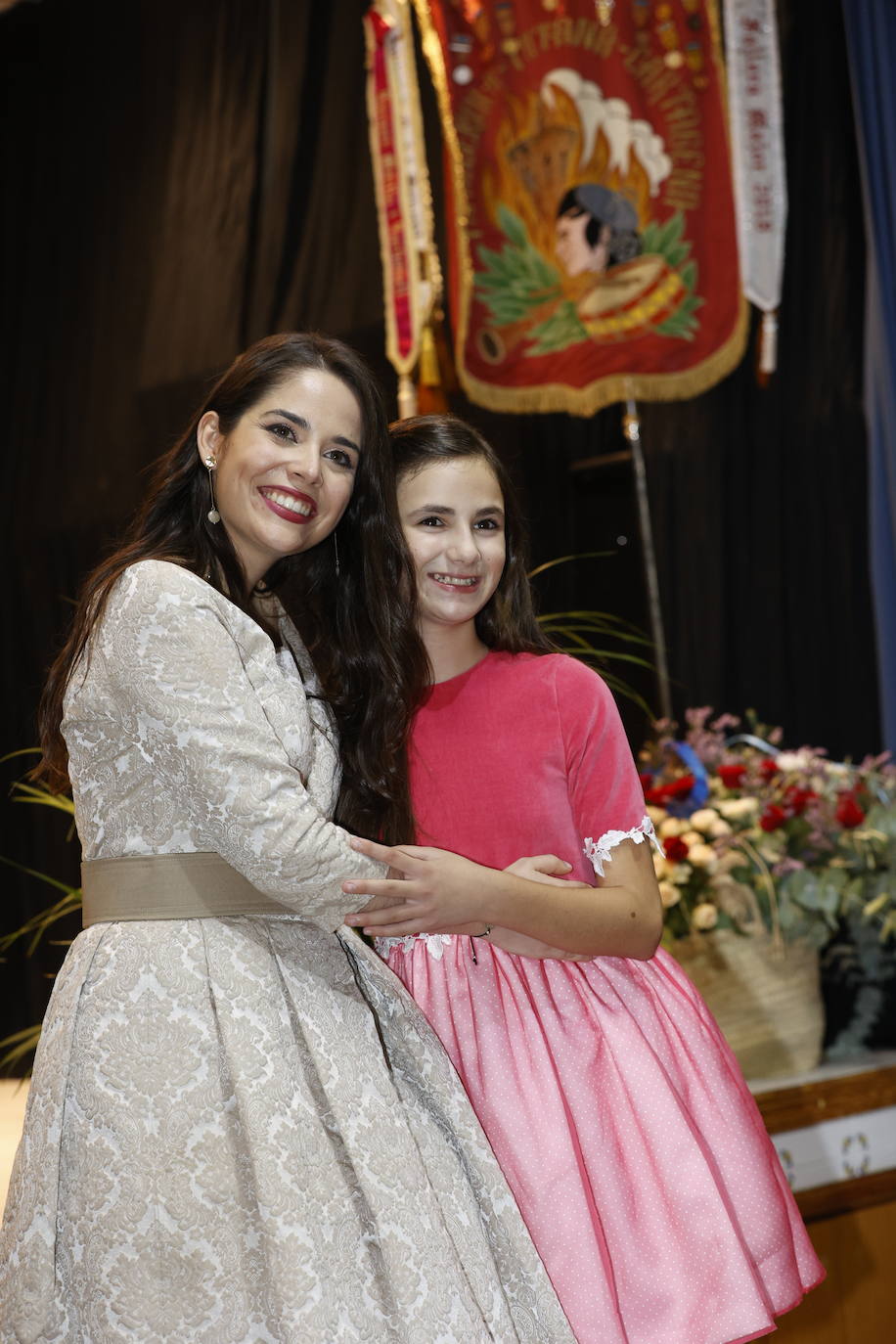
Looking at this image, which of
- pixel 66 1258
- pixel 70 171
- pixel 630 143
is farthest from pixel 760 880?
pixel 70 171

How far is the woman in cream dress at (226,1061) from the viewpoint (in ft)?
3.84

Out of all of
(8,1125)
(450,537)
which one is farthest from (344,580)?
(8,1125)

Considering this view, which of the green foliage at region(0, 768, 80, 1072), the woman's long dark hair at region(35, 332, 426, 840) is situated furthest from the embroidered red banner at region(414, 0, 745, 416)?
the woman's long dark hair at region(35, 332, 426, 840)

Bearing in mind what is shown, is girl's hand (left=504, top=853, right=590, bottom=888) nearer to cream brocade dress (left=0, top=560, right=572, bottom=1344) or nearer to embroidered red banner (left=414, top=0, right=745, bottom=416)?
cream brocade dress (left=0, top=560, right=572, bottom=1344)

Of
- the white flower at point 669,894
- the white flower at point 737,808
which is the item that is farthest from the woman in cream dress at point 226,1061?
the white flower at point 737,808

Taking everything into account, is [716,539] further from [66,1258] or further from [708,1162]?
[66,1258]

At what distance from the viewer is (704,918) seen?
227 centimetres

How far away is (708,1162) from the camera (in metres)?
1.44

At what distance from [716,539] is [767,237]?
28.2 inches

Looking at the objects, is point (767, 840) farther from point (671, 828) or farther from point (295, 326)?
point (295, 326)

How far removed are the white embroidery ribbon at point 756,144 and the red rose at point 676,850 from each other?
5.16 feet

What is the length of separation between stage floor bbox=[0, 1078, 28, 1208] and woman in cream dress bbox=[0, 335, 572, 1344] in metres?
0.66

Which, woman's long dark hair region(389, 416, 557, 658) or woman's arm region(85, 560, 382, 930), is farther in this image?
woman's long dark hair region(389, 416, 557, 658)

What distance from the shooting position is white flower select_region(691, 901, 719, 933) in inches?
89.4
